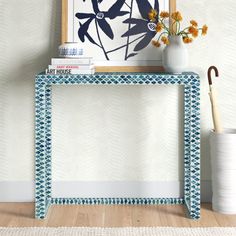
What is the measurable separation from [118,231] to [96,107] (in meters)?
0.80

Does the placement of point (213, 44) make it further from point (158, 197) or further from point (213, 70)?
point (158, 197)

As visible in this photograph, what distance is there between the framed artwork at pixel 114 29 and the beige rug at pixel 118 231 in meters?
0.95

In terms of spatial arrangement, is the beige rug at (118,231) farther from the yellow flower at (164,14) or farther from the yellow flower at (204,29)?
the yellow flower at (164,14)

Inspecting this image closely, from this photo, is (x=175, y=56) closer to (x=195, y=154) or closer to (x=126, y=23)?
(x=126, y=23)

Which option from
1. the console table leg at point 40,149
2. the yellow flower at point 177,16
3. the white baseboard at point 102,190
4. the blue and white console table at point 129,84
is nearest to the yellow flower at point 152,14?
the yellow flower at point 177,16

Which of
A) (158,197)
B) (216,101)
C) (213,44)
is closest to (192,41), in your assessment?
(213,44)

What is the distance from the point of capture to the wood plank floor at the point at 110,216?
3076mm

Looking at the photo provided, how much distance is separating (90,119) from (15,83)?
1.60 ft

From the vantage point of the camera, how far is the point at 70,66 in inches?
121

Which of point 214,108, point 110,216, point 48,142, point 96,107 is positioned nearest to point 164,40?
point 214,108

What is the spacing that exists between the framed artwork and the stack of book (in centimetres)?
24

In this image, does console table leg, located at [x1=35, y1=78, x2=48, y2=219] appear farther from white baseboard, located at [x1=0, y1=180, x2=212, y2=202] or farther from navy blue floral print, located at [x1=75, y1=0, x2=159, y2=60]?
navy blue floral print, located at [x1=75, y1=0, x2=159, y2=60]

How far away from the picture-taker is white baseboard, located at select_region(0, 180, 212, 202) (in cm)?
345

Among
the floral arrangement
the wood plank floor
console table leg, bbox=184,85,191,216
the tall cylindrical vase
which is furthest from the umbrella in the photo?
the wood plank floor
